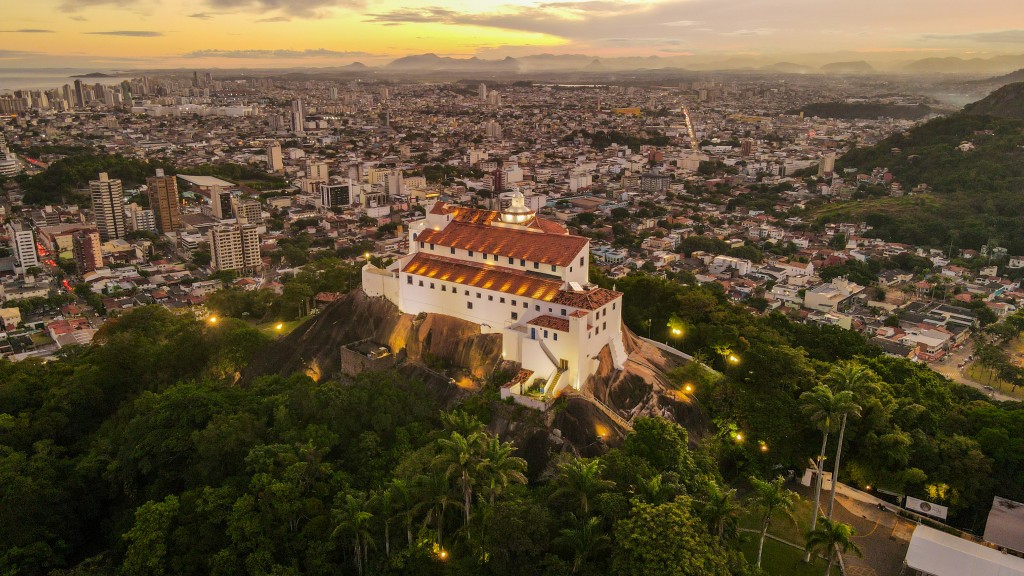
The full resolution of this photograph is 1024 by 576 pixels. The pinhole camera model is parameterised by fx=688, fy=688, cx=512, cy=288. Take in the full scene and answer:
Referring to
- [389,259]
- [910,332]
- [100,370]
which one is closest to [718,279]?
[910,332]

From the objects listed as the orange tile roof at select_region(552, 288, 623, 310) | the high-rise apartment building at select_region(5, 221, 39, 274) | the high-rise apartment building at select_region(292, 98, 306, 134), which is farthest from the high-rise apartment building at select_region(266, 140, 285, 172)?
the orange tile roof at select_region(552, 288, 623, 310)

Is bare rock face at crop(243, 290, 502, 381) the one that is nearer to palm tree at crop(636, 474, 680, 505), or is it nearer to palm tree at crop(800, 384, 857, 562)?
palm tree at crop(636, 474, 680, 505)

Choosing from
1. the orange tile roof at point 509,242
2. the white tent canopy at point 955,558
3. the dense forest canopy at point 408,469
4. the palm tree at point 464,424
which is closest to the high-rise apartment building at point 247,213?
the dense forest canopy at point 408,469

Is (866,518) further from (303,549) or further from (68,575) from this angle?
(68,575)

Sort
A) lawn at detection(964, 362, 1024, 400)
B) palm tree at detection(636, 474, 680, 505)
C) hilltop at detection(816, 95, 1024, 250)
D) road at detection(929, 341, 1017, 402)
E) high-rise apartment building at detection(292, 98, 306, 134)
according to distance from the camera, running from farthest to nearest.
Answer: high-rise apartment building at detection(292, 98, 306, 134) → hilltop at detection(816, 95, 1024, 250) → lawn at detection(964, 362, 1024, 400) → road at detection(929, 341, 1017, 402) → palm tree at detection(636, 474, 680, 505)

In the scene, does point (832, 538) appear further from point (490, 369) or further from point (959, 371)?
point (959, 371)

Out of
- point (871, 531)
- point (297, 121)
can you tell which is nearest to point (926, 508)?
point (871, 531)
